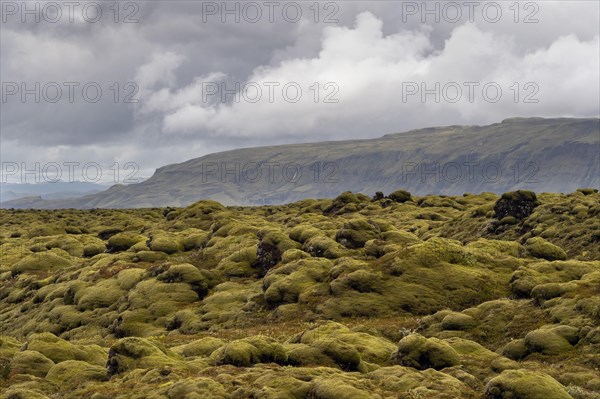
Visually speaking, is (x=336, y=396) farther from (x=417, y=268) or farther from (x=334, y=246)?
(x=334, y=246)

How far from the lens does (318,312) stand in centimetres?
5553

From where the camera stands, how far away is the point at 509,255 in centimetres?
6669

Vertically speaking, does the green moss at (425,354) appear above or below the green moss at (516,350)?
above

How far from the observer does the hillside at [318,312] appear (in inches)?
1183

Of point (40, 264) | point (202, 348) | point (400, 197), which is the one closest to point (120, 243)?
point (40, 264)

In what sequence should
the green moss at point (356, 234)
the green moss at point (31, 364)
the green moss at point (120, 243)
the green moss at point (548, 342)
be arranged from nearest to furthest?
the green moss at point (31, 364) → the green moss at point (548, 342) → the green moss at point (356, 234) → the green moss at point (120, 243)

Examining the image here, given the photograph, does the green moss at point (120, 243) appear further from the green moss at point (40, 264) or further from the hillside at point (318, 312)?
the green moss at point (40, 264)

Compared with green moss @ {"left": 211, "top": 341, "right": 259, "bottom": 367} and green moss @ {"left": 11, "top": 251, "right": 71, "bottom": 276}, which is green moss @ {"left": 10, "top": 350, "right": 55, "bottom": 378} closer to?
green moss @ {"left": 211, "top": 341, "right": 259, "bottom": 367}

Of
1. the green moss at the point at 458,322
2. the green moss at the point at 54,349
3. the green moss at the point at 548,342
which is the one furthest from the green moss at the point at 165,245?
the green moss at the point at 548,342

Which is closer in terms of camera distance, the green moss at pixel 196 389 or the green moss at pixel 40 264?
the green moss at pixel 196 389

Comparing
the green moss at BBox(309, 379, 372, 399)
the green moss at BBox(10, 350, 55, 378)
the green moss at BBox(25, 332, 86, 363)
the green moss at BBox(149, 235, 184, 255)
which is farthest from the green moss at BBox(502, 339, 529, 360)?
the green moss at BBox(149, 235, 184, 255)

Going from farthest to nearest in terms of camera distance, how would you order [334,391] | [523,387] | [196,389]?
[523,387] → [196,389] → [334,391]

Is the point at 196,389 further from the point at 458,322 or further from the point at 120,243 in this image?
the point at 120,243

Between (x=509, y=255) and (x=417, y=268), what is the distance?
14119mm
